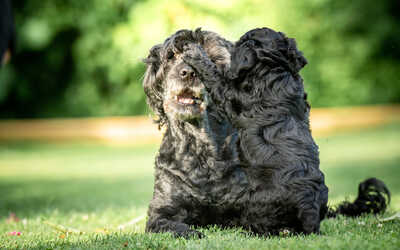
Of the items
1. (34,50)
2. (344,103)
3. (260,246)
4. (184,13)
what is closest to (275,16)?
(184,13)

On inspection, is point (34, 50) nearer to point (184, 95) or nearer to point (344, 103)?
point (344, 103)

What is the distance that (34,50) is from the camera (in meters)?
21.1

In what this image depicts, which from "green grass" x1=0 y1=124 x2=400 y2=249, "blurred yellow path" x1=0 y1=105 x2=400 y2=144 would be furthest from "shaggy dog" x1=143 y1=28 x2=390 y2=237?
"blurred yellow path" x1=0 y1=105 x2=400 y2=144

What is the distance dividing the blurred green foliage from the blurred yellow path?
155 cm

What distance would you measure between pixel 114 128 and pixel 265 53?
15.7m

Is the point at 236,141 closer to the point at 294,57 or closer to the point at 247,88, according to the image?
the point at 247,88

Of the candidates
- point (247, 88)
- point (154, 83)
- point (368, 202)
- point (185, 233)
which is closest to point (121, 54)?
point (154, 83)

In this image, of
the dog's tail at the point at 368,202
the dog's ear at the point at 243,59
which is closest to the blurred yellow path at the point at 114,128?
the dog's tail at the point at 368,202

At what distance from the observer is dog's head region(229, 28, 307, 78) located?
11.8ft

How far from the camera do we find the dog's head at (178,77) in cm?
Result: 457

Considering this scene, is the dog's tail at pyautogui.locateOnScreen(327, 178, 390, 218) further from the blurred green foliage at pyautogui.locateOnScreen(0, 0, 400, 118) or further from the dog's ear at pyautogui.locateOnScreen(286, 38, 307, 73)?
the blurred green foliage at pyautogui.locateOnScreen(0, 0, 400, 118)

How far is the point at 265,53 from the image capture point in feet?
11.7

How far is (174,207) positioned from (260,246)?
1.28m

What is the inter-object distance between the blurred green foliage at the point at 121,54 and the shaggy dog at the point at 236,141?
1442 centimetres
